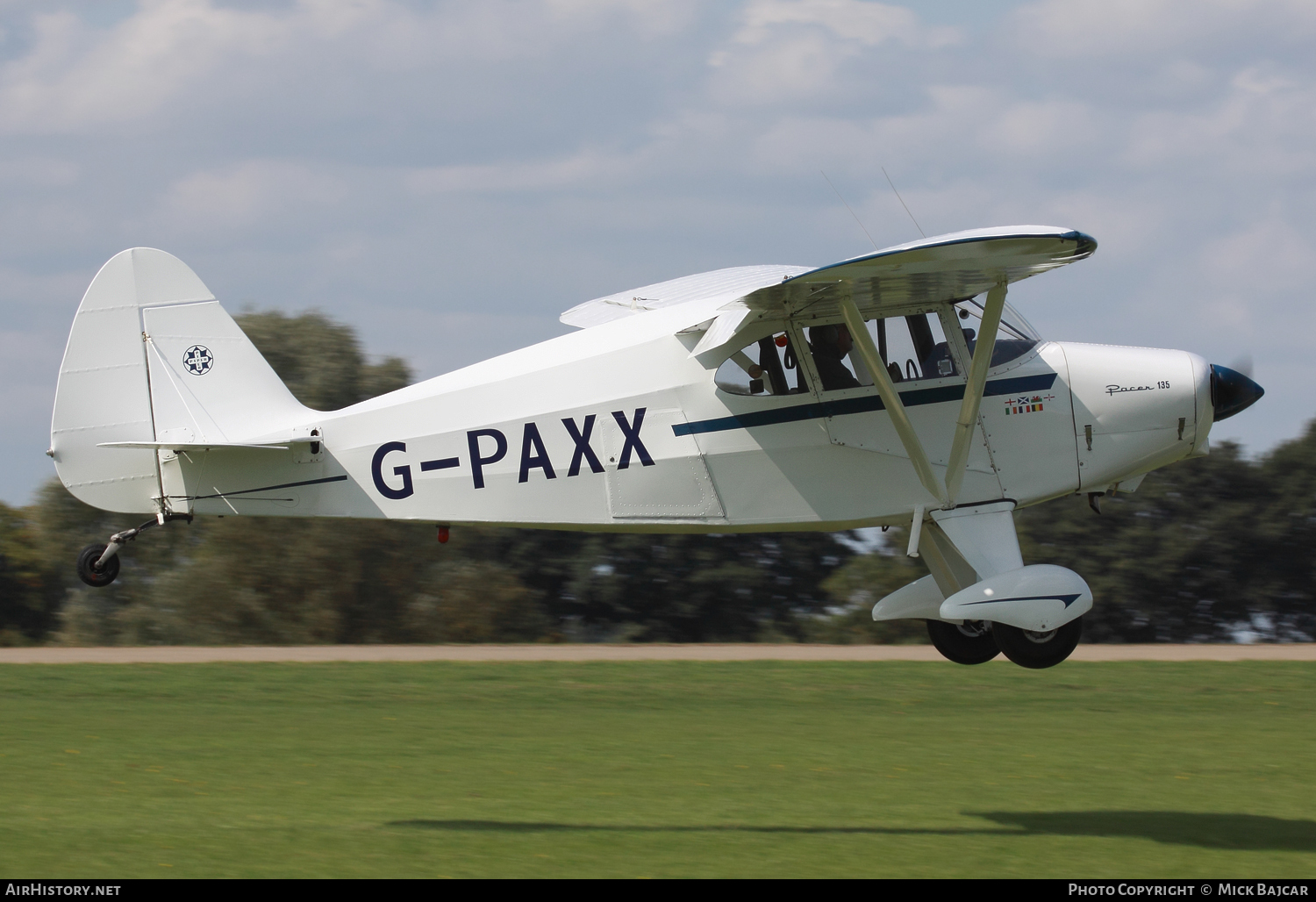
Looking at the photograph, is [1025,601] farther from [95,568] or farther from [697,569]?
[697,569]

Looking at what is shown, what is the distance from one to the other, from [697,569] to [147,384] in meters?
29.5

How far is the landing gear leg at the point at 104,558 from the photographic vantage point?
34.9 ft

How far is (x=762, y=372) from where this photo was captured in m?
10.6

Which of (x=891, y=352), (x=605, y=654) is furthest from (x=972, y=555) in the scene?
(x=605, y=654)

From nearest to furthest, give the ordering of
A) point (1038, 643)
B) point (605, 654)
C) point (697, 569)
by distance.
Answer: point (1038, 643)
point (605, 654)
point (697, 569)

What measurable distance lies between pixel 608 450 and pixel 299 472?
2327mm

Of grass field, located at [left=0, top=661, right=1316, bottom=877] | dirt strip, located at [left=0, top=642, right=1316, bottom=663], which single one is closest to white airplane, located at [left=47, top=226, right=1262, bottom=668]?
A: grass field, located at [left=0, top=661, right=1316, bottom=877]

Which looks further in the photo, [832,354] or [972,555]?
[832,354]

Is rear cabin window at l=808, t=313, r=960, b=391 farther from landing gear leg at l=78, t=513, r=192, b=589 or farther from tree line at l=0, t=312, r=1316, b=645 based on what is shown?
tree line at l=0, t=312, r=1316, b=645

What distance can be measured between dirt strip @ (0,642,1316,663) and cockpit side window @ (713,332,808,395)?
13.1m

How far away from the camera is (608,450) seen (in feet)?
34.8

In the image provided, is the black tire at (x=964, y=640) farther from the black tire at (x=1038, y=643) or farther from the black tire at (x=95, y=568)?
the black tire at (x=95, y=568)

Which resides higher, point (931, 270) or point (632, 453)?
point (931, 270)
